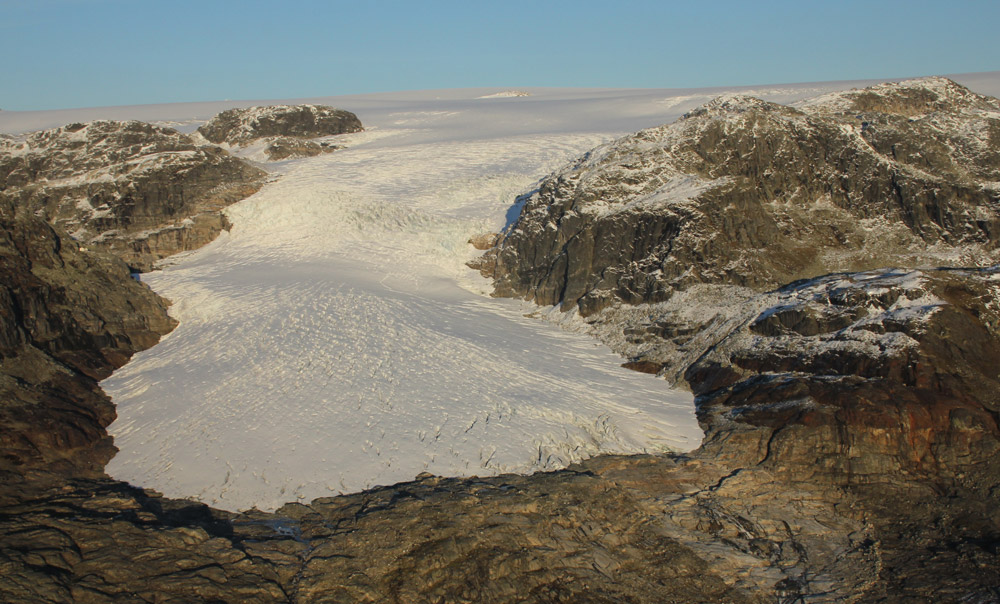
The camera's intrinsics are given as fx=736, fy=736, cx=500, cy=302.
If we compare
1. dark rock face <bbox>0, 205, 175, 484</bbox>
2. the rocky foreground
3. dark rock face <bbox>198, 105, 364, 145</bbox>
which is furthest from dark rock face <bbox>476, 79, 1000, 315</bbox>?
dark rock face <bbox>198, 105, 364, 145</bbox>

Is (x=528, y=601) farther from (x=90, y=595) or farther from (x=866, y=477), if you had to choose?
(x=866, y=477)

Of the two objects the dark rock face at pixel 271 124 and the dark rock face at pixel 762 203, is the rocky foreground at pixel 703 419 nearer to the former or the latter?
the dark rock face at pixel 762 203

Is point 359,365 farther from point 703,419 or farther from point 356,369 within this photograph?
point 703,419

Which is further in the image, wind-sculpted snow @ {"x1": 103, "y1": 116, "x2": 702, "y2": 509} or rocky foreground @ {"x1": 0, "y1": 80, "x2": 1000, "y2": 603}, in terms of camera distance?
wind-sculpted snow @ {"x1": 103, "y1": 116, "x2": 702, "y2": 509}

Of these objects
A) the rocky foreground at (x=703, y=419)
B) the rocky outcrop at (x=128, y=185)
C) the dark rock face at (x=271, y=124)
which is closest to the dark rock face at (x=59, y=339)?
the rocky foreground at (x=703, y=419)

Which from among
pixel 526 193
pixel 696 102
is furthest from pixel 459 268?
pixel 696 102

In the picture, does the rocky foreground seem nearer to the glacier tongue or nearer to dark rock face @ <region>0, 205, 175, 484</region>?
dark rock face @ <region>0, 205, 175, 484</region>

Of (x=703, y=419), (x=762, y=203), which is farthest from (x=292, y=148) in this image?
(x=703, y=419)
